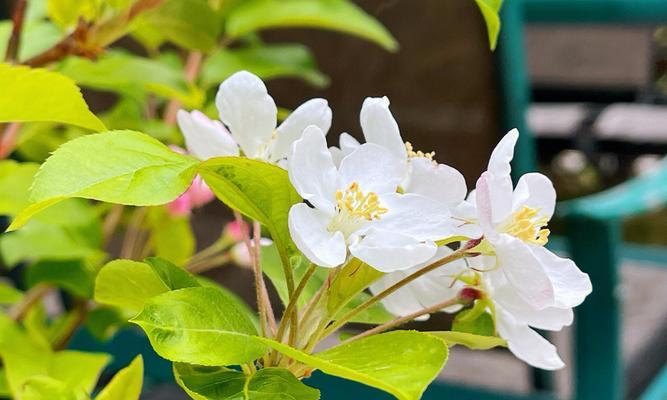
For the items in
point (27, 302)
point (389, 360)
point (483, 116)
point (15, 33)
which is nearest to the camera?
point (389, 360)

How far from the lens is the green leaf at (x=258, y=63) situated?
1.99ft

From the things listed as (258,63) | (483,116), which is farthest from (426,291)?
(483,116)

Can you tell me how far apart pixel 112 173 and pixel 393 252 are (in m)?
0.07

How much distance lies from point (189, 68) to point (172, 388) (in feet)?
0.92

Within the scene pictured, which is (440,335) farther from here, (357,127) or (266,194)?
(357,127)

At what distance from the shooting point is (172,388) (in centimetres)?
77

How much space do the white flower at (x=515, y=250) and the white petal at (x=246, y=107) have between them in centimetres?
7

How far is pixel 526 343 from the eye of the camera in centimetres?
26

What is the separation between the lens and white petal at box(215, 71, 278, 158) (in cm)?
27

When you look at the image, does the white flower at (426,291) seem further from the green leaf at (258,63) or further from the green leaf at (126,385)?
the green leaf at (258,63)

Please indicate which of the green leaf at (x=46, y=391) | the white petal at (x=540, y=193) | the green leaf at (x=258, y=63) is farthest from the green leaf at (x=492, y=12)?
the green leaf at (x=258, y=63)

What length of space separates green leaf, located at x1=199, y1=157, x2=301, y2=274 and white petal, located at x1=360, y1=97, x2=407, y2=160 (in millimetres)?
29

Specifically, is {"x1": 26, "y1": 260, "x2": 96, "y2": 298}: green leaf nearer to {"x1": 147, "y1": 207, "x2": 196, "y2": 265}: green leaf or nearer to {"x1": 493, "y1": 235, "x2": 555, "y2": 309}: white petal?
{"x1": 147, "y1": 207, "x2": 196, "y2": 265}: green leaf

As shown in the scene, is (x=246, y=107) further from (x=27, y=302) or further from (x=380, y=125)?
(x=27, y=302)
